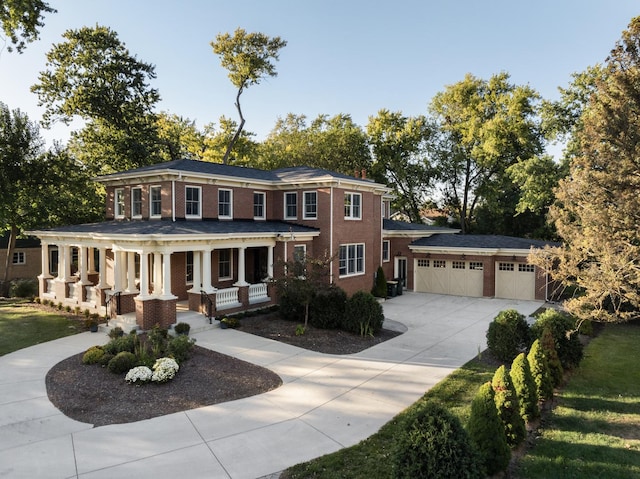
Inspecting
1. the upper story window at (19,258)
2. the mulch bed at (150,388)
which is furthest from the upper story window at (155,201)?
the upper story window at (19,258)

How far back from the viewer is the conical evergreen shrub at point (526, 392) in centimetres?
866

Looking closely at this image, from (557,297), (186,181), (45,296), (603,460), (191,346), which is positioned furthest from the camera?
(557,297)

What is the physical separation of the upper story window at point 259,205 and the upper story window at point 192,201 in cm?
380

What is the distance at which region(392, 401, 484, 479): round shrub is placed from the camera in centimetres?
570

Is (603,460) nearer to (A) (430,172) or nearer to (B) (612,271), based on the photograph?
(B) (612,271)

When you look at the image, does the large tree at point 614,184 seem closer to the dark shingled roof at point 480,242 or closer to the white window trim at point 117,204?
the dark shingled roof at point 480,242

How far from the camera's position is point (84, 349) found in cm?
1403

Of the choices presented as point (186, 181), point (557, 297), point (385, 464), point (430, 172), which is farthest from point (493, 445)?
point (430, 172)

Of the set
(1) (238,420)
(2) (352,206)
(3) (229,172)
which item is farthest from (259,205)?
(1) (238,420)

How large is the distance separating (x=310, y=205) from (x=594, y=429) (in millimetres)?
17334

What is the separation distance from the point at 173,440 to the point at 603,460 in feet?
26.1

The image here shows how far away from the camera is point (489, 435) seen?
666cm

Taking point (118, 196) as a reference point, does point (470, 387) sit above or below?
below

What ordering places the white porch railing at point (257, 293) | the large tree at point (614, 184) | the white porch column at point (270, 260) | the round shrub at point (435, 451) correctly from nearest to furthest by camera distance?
the round shrub at point (435, 451)
the large tree at point (614, 184)
the white porch railing at point (257, 293)
the white porch column at point (270, 260)
